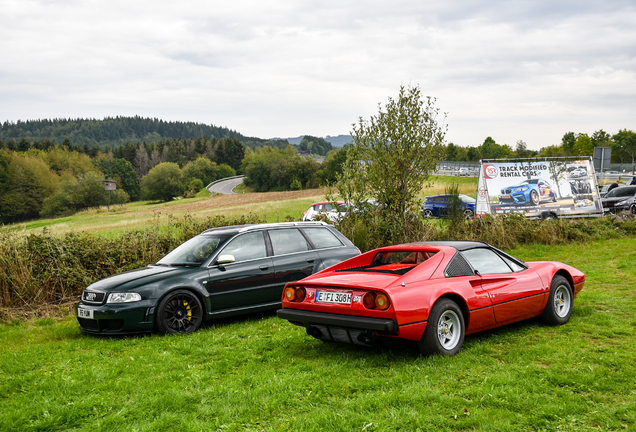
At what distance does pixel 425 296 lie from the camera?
528 cm

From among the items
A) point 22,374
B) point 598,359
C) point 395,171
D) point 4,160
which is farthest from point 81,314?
point 4,160

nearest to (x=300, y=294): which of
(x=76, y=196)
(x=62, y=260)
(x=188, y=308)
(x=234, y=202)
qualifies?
(x=188, y=308)

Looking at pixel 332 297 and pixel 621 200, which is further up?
pixel 621 200

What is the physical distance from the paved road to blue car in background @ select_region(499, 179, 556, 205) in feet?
279

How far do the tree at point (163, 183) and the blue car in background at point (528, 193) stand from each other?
320 feet

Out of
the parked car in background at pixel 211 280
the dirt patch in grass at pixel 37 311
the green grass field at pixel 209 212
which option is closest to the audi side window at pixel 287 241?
the parked car in background at pixel 211 280

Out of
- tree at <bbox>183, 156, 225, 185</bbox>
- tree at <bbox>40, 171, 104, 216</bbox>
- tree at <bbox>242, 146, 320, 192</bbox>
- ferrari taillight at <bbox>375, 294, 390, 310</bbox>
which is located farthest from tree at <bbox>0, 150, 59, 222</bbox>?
ferrari taillight at <bbox>375, 294, 390, 310</bbox>

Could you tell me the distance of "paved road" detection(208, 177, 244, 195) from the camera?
104m

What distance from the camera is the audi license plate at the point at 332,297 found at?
17.7 ft

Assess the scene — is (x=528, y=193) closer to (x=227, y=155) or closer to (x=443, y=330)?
(x=443, y=330)

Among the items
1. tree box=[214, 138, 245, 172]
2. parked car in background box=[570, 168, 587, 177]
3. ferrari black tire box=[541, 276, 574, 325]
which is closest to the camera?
ferrari black tire box=[541, 276, 574, 325]

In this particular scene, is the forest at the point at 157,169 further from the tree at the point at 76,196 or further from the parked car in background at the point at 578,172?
the parked car in background at the point at 578,172

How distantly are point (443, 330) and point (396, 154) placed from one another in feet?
27.4

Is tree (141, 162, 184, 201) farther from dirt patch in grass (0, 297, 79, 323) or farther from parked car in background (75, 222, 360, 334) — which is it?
parked car in background (75, 222, 360, 334)
